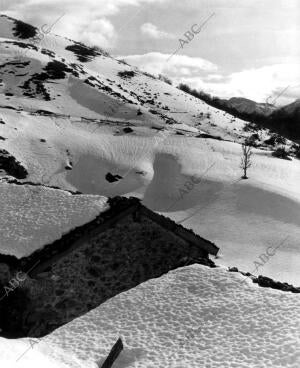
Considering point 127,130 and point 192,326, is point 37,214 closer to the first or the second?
point 192,326

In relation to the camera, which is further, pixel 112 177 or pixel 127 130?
pixel 127 130

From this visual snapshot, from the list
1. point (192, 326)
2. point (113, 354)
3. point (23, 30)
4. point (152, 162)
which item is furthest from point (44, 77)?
point (113, 354)

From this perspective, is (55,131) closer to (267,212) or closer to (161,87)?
(267,212)

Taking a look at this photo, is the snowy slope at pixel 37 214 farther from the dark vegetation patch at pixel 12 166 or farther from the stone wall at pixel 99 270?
the dark vegetation patch at pixel 12 166

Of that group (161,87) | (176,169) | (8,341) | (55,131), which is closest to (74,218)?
(8,341)

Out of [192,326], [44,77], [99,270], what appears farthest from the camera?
[44,77]

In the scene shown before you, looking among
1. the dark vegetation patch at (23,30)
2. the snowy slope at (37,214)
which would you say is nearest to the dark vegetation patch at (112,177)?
the snowy slope at (37,214)
